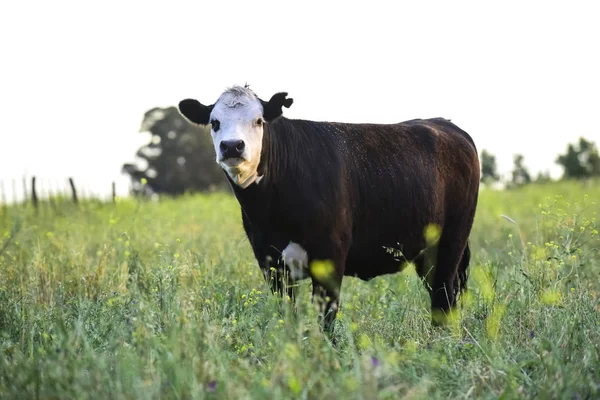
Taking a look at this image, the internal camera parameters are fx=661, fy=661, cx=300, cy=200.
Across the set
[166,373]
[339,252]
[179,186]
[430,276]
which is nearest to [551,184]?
[179,186]

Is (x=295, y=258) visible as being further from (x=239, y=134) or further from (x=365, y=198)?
(x=239, y=134)

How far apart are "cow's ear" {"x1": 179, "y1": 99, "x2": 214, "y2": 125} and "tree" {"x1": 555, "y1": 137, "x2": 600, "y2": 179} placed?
41.5 metres

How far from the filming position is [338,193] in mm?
5309

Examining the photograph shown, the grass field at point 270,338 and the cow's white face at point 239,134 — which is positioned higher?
the cow's white face at point 239,134

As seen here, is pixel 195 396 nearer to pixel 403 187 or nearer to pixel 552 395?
pixel 552 395

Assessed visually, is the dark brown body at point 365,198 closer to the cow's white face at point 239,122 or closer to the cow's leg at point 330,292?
the cow's leg at point 330,292

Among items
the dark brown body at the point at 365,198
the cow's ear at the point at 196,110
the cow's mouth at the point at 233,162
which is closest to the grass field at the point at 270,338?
the dark brown body at the point at 365,198

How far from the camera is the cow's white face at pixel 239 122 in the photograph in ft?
15.9

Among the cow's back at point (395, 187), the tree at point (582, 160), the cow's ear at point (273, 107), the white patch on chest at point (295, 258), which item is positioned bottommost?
the tree at point (582, 160)

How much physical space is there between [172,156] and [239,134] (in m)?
27.4

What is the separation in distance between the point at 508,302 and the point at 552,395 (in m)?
2.03

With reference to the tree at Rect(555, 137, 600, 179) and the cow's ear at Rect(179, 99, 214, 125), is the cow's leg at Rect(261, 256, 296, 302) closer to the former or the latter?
the cow's ear at Rect(179, 99, 214, 125)

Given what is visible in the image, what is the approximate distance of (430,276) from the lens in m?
6.63

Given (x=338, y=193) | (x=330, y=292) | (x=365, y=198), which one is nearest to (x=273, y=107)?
(x=338, y=193)
